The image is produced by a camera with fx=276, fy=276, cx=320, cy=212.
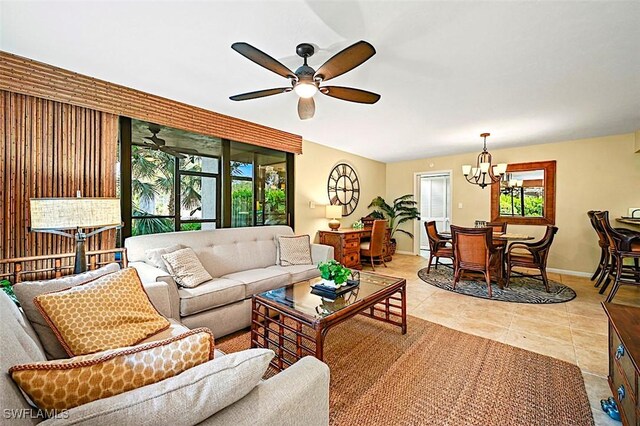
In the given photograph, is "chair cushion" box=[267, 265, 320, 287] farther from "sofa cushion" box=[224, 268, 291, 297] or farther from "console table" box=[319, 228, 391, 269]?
"console table" box=[319, 228, 391, 269]

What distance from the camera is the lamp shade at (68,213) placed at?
1866mm

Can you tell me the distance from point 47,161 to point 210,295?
73.9 inches

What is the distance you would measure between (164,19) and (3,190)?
195 cm

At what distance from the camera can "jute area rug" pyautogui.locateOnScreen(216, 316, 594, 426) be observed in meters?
1.59

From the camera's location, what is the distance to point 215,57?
88.2 inches

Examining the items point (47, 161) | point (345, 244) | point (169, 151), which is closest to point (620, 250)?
point (345, 244)

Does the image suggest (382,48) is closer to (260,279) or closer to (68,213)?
(260,279)

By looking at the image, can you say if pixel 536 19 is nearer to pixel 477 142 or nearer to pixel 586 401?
pixel 586 401

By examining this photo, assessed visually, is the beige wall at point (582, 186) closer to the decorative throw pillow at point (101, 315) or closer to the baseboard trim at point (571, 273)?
the baseboard trim at point (571, 273)

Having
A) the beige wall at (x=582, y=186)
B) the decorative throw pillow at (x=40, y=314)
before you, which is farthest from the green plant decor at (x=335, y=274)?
the beige wall at (x=582, y=186)

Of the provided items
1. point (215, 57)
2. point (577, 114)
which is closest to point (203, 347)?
point (215, 57)

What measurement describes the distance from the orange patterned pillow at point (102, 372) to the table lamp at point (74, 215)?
Answer: 62.5 inches

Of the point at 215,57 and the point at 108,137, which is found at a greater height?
the point at 215,57

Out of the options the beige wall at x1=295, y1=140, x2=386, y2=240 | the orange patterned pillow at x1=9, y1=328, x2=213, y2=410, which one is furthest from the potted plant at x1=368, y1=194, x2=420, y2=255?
the orange patterned pillow at x1=9, y1=328, x2=213, y2=410
